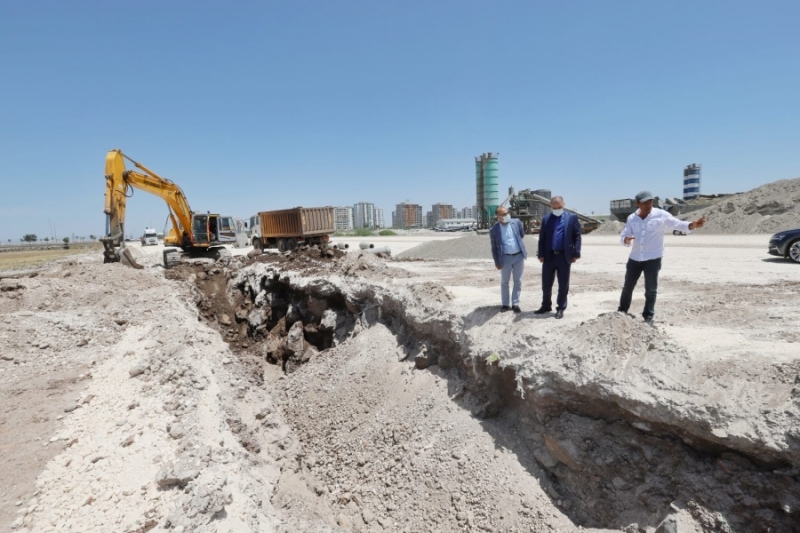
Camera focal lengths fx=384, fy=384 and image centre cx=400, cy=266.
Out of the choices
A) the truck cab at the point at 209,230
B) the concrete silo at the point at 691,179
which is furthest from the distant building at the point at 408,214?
the truck cab at the point at 209,230

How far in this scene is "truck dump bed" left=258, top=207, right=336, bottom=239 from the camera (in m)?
18.8

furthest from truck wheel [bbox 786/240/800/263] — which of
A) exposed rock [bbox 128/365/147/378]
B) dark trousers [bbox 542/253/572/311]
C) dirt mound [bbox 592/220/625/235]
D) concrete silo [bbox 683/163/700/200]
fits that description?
concrete silo [bbox 683/163/700/200]

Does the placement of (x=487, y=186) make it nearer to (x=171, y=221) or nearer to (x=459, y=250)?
(x=459, y=250)

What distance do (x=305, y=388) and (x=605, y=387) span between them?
5.89 m

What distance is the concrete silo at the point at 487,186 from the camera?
42844 millimetres

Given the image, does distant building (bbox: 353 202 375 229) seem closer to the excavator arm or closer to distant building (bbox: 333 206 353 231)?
distant building (bbox: 333 206 353 231)

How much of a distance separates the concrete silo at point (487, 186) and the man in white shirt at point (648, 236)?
37.7m

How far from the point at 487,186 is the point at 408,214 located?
72389mm

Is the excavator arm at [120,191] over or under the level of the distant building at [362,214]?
under

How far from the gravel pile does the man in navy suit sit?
10548 mm

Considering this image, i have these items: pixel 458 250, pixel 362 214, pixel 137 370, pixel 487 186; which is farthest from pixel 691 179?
pixel 137 370

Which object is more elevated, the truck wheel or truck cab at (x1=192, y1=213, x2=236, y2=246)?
truck cab at (x1=192, y1=213, x2=236, y2=246)

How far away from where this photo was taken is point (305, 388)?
8.06m

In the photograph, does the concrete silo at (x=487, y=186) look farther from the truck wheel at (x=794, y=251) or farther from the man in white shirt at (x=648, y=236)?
the man in white shirt at (x=648, y=236)
